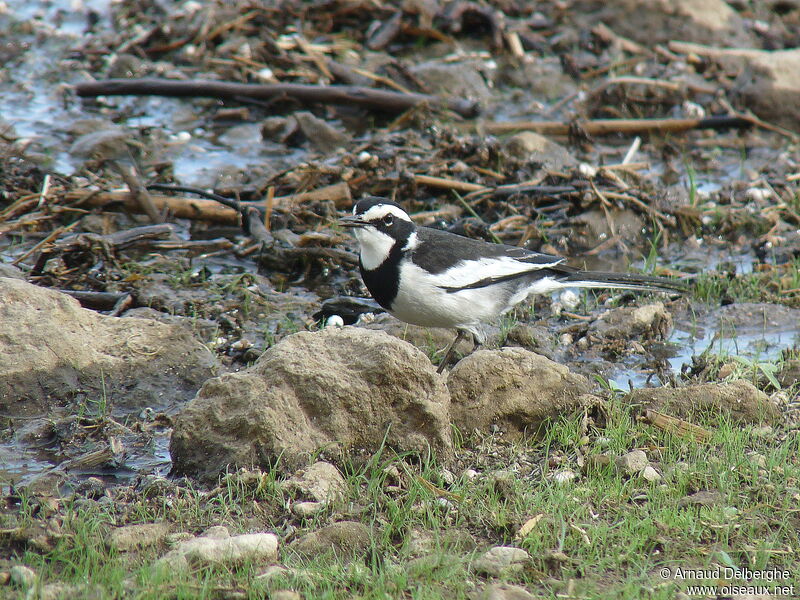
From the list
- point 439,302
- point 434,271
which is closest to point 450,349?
point 439,302

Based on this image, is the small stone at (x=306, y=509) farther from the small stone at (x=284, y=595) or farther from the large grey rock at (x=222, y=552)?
the small stone at (x=284, y=595)

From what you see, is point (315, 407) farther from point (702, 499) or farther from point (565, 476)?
point (702, 499)

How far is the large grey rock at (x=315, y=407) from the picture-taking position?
424 centimetres

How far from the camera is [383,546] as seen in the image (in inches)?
151

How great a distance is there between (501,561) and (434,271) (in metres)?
2.10

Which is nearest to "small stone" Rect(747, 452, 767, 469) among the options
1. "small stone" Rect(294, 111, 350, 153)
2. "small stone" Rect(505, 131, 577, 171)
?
"small stone" Rect(505, 131, 577, 171)

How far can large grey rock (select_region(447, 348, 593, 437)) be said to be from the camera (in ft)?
15.7

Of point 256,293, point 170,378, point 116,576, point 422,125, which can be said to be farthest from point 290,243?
point 116,576

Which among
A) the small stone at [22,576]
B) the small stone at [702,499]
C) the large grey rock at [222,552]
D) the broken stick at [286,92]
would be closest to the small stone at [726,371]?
the small stone at [702,499]

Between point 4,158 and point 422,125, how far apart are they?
3599 mm

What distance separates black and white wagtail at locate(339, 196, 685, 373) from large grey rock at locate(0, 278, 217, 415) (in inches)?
42.2

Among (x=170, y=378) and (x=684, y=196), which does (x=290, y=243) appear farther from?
(x=684, y=196)

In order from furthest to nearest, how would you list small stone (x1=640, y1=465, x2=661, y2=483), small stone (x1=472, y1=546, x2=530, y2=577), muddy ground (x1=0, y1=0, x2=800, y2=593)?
muddy ground (x1=0, y1=0, x2=800, y2=593) < small stone (x1=640, y1=465, x2=661, y2=483) < small stone (x1=472, y1=546, x2=530, y2=577)

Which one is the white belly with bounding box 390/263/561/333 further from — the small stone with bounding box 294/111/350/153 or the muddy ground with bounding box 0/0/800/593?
the small stone with bounding box 294/111/350/153
